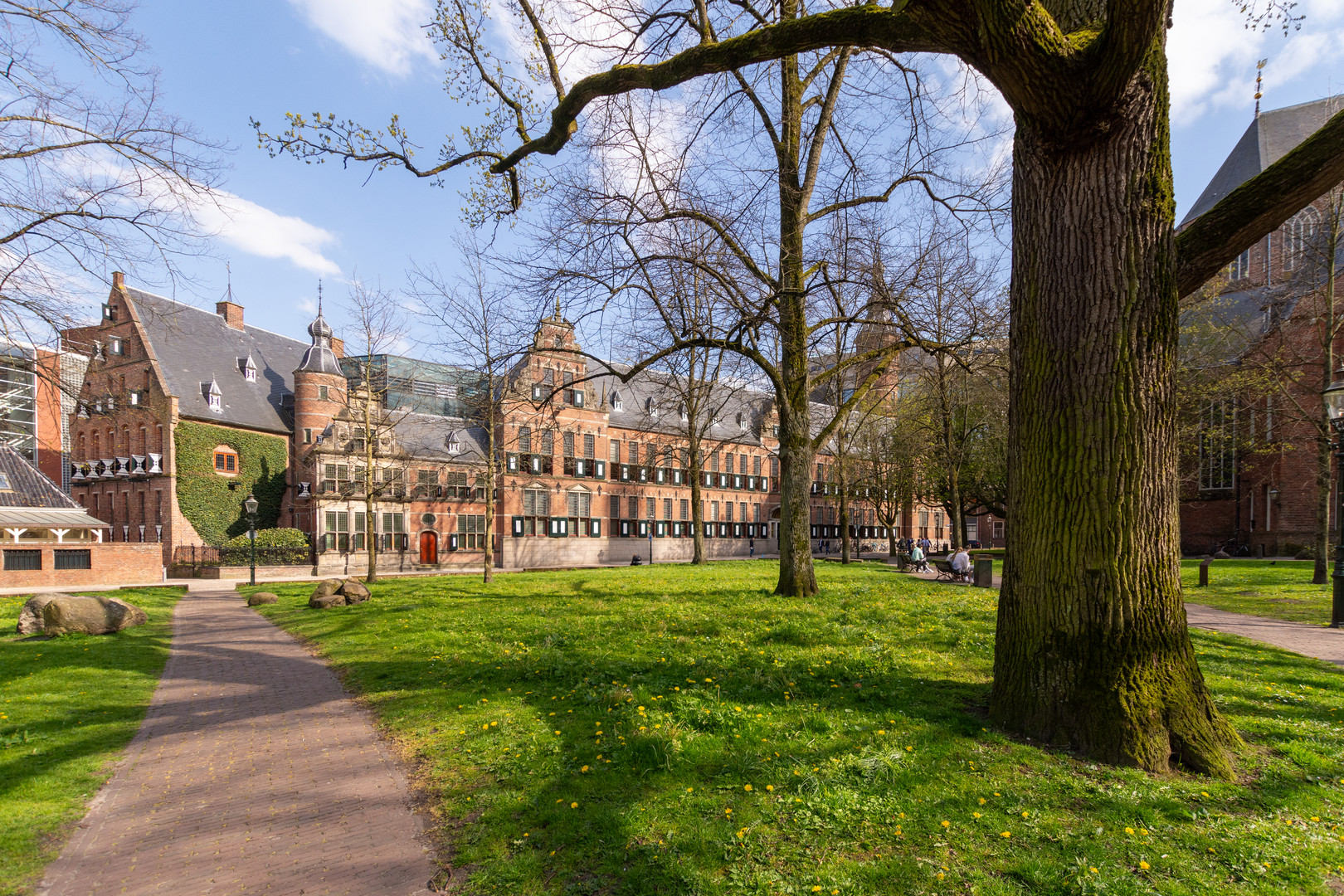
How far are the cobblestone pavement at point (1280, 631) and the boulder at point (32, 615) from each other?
17122 millimetres

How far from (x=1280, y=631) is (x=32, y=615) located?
1996 cm

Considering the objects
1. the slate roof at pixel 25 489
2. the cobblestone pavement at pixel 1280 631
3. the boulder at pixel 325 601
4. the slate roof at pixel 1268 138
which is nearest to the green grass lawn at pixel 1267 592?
the cobblestone pavement at pixel 1280 631

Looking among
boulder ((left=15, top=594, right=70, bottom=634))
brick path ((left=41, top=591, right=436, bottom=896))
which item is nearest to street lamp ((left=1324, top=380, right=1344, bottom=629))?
brick path ((left=41, top=591, right=436, bottom=896))

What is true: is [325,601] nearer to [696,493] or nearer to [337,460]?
[696,493]

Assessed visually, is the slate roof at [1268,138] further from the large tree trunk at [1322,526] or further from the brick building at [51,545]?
the brick building at [51,545]

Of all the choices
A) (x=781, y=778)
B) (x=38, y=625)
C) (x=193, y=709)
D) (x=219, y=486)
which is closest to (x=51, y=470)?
(x=219, y=486)

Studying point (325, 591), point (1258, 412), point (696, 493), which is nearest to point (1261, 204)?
point (325, 591)

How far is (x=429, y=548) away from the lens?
3831 cm

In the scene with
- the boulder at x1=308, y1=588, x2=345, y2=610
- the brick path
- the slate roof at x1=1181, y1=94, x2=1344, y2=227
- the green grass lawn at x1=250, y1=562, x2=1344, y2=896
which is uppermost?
the slate roof at x1=1181, y1=94, x2=1344, y2=227

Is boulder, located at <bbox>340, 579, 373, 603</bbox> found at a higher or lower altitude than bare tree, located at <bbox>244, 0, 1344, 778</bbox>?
lower

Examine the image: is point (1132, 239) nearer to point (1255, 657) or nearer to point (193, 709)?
point (1255, 657)

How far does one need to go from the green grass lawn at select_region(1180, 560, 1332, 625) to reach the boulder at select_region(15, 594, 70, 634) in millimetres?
18847

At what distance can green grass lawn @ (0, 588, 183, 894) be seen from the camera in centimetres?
405

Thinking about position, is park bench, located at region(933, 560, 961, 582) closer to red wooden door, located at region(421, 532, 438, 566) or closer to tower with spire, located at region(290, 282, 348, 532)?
red wooden door, located at region(421, 532, 438, 566)
